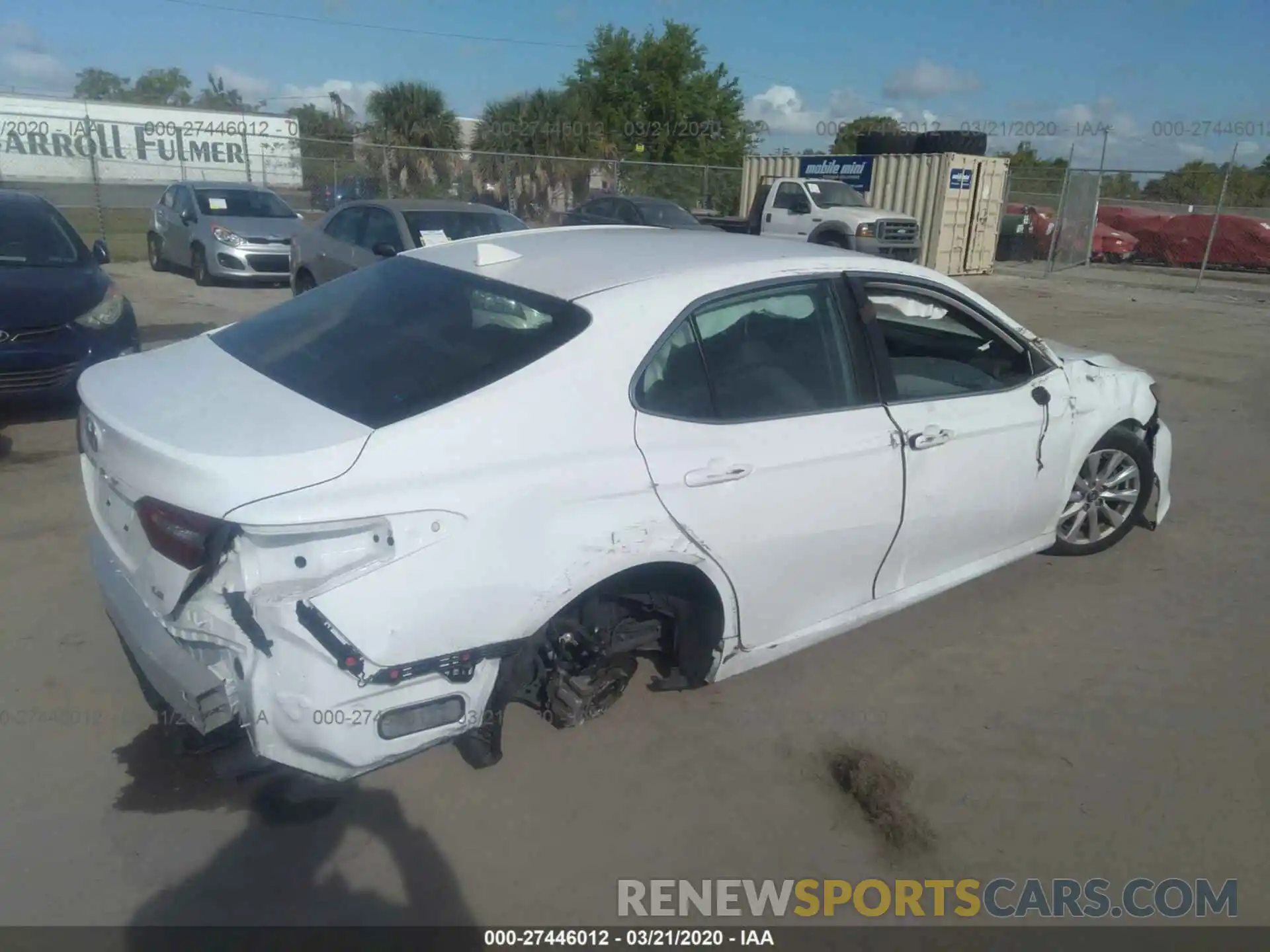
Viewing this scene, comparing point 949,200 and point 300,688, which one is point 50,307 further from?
point 949,200

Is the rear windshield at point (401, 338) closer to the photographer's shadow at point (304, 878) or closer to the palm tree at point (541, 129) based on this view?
the photographer's shadow at point (304, 878)

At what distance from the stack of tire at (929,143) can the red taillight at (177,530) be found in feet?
73.2

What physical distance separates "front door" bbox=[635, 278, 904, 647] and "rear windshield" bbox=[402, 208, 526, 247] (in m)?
6.42

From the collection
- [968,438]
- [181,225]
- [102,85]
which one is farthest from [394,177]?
[102,85]

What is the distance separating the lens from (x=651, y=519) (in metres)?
2.75

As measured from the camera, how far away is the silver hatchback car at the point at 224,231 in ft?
42.1

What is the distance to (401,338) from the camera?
9.86 feet

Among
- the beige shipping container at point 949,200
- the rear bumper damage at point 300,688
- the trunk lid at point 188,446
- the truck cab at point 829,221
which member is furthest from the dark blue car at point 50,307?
the beige shipping container at point 949,200

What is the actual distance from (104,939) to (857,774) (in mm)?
2240

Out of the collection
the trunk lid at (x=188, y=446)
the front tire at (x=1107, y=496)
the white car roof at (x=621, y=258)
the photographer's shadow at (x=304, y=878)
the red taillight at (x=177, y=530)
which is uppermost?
the white car roof at (x=621, y=258)

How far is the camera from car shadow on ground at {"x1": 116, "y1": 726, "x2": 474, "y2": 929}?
250cm

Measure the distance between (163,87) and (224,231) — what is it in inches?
3362

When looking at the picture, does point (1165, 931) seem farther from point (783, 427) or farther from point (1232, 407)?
point (1232, 407)

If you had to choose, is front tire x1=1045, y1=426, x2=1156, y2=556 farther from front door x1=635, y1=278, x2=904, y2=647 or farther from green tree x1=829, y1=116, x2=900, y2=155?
green tree x1=829, y1=116, x2=900, y2=155
